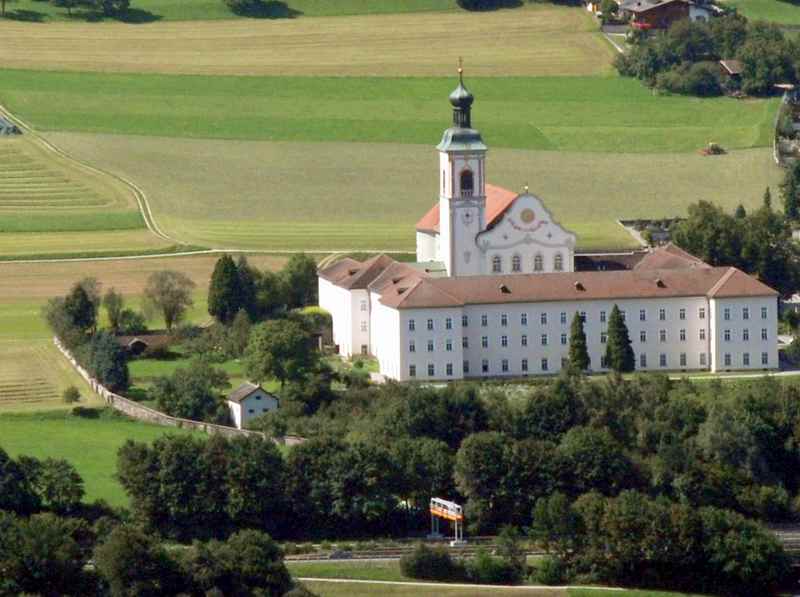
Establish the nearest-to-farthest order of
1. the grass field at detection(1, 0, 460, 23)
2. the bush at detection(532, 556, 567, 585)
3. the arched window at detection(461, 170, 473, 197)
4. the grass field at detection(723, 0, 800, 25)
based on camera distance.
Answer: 1. the bush at detection(532, 556, 567, 585)
2. the arched window at detection(461, 170, 473, 197)
3. the grass field at detection(1, 0, 460, 23)
4. the grass field at detection(723, 0, 800, 25)

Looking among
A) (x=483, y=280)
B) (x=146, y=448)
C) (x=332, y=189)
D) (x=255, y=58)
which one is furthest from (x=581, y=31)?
(x=146, y=448)

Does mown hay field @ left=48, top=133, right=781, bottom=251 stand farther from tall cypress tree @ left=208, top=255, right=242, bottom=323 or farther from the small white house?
the small white house

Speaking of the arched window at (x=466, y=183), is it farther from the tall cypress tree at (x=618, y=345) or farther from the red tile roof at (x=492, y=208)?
the tall cypress tree at (x=618, y=345)

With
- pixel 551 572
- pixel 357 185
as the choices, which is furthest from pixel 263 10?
pixel 551 572

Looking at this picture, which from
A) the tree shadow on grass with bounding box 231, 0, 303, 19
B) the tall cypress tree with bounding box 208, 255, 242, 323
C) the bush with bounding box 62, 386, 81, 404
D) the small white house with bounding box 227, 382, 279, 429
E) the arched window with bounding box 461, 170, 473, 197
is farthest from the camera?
the tree shadow on grass with bounding box 231, 0, 303, 19

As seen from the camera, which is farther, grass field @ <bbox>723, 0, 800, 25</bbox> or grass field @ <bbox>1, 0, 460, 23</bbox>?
grass field @ <bbox>723, 0, 800, 25</bbox>

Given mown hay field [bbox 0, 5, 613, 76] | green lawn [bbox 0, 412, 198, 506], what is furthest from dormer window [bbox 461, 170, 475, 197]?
mown hay field [bbox 0, 5, 613, 76]

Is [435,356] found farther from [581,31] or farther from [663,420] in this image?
[581,31]
